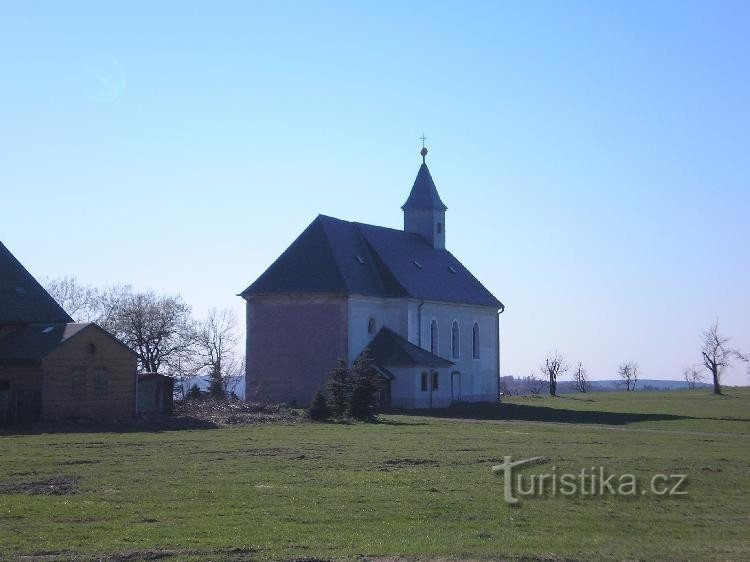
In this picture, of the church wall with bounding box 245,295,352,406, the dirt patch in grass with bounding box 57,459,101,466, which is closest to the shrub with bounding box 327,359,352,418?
the church wall with bounding box 245,295,352,406

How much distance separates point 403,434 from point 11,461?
14.8 meters

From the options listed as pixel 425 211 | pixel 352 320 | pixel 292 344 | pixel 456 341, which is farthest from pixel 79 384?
pixel 425 211

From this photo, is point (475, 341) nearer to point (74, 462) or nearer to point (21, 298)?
point (21, 298)

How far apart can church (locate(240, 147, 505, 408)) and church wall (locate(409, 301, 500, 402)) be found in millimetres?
127

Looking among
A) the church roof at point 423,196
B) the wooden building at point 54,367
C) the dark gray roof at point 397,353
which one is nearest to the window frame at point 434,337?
the dark gray roof at point 397,353

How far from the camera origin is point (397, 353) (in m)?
58.2

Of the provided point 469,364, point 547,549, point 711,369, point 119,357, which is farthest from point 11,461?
point 711,369

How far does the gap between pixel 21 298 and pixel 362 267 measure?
22719 mm

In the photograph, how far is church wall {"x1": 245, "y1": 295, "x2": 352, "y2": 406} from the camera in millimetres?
57906

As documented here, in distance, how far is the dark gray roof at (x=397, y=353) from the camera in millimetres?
57562

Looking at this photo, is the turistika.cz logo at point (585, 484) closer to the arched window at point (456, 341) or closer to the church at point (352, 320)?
the church at point (352, 320)

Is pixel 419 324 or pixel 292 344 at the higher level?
pixel 419 324

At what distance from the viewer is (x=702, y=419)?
50188mm

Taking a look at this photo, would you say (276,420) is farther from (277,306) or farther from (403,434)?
(277,306)
